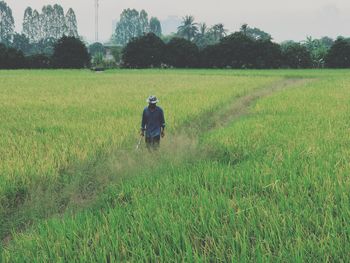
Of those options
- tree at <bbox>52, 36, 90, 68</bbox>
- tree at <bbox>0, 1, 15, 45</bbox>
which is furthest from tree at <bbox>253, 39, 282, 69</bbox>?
tree at <bbox>0, 1, 15, 45</bbox>

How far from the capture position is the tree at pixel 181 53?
44281 mm

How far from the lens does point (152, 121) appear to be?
18.6 ft

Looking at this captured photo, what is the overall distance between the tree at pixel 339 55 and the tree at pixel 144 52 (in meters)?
19.5

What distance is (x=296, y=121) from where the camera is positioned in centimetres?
744

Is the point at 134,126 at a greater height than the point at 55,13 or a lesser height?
lesser

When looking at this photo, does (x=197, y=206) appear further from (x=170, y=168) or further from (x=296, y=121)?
(x=296, y=121)

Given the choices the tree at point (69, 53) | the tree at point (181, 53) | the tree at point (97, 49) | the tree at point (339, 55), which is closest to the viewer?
the tree at point (339, 55)

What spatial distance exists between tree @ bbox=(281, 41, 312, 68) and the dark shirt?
1533 inches

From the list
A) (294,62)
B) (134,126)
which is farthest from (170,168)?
(294,62)

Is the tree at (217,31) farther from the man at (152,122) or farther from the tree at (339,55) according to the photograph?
the man at (152,122)

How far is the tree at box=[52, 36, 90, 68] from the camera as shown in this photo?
1737 inches

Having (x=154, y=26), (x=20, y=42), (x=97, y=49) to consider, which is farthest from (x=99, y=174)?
(x=154, y=26)

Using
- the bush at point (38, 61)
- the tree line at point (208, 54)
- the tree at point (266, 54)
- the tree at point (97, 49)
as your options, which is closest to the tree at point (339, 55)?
the tree line at point (208, 54)

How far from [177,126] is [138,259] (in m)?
5.49
